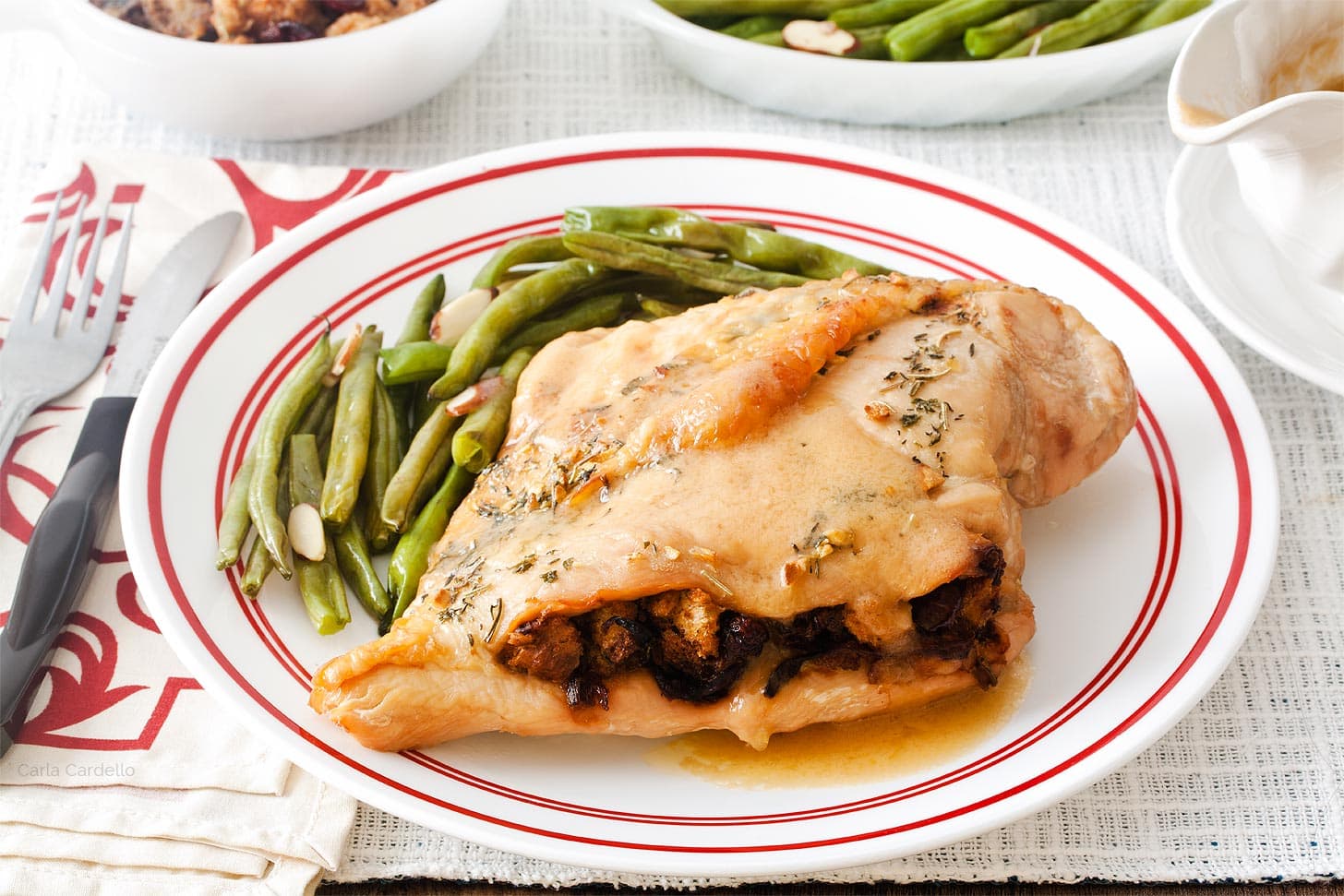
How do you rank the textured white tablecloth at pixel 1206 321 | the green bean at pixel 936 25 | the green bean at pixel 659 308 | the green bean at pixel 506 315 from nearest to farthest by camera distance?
the textured white tablecloth at pixel 1206 321 < the green bean at pixel 506 315 < the green bean at pixel 659 308 < the green bean at pixel 936 25

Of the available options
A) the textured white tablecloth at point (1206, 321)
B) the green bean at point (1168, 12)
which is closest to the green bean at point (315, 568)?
the textured white tablecloth at point (1206, 321)

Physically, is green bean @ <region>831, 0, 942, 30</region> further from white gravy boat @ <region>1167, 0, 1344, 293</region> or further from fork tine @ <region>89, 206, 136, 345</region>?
fork tine @ <region>89, 206, 136, 345</region>

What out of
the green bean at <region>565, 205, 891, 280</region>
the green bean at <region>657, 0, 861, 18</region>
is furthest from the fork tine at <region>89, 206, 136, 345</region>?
the green bean at <region>657, 0, 861, 18</region>

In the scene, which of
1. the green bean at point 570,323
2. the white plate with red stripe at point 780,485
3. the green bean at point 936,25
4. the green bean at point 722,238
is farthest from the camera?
the green bean at point 936,25

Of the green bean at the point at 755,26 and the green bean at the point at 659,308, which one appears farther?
the green bean at the point at 755,26

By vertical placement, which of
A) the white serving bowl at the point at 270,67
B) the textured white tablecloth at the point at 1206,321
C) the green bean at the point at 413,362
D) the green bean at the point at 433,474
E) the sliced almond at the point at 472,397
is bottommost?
the textured white tablecloth at the point at 1206,321

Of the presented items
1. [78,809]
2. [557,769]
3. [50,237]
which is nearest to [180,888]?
[78,809]

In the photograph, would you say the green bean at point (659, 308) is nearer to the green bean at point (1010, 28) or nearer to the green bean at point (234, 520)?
the green bean at point (234, 520)
